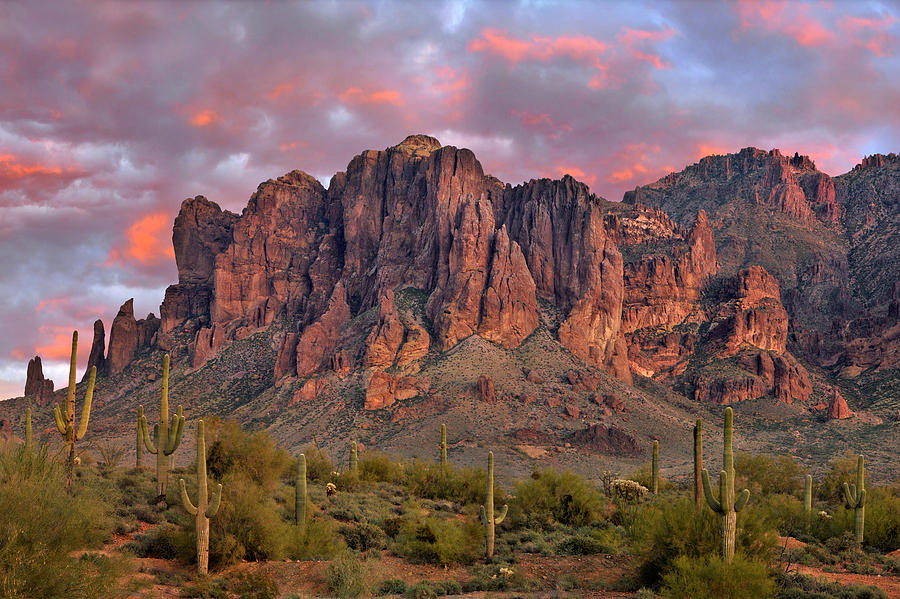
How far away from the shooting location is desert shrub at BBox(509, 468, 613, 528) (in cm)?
3159

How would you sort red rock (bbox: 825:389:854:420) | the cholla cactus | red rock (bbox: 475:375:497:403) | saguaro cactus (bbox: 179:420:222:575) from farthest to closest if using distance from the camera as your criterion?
red rock (bbox: 825:389:854:420), red rock (bbox: 475:375:497:403), the cholla cactus, saguaro cactus (bbox: 179:420:222:575)

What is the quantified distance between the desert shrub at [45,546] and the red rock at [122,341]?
139 metres

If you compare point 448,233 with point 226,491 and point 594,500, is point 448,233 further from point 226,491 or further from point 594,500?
point 226,491

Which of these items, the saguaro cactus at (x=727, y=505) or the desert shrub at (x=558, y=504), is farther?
the desert shrub at (x=558, y=504)

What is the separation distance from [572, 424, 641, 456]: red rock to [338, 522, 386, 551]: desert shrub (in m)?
63.7

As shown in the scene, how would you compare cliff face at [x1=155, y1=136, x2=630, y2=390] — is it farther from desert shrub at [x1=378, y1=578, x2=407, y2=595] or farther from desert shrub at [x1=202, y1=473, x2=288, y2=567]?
desert shrub at [x1=378, y1=578, x2=407, y2=595]

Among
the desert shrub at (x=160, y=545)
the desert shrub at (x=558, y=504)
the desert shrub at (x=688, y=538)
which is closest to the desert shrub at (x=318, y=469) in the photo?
the desert shrub at (x=558, y=504)

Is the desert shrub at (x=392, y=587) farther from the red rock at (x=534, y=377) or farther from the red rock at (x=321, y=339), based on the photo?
the red rock at (x=321, y=339)

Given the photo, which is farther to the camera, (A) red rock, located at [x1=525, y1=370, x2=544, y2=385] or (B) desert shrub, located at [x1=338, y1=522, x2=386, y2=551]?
(A) red rock, located at [x1=525, y1=370, x2=544, y2=385]

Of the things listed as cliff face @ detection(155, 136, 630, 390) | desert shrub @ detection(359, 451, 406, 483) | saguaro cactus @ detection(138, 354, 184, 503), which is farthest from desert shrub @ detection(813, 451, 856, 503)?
cliff face @ detection(155, 136, 630, 390)

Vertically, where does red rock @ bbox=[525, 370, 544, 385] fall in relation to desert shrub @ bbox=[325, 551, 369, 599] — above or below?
above

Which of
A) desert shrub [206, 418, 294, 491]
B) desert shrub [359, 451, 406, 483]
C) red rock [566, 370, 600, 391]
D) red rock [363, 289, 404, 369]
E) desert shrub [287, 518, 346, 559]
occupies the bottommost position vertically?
desert shrub [287, 518, 346, 559]

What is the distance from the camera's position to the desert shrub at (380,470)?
4262 centimetres

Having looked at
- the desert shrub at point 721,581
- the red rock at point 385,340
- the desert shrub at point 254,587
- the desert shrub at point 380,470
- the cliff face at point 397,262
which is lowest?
the desert shrub at point 254,587
